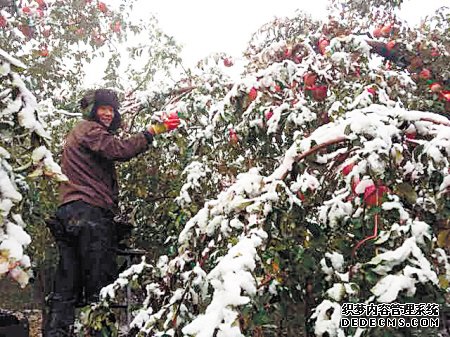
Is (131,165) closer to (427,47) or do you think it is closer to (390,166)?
(427,47)

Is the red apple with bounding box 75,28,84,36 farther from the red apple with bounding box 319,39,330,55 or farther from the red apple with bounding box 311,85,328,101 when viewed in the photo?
the red apple with bounding box 311,85,328,101

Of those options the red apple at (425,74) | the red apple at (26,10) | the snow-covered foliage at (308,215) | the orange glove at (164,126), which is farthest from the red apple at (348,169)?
the red apple at (26,10)

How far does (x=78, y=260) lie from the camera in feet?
9.59

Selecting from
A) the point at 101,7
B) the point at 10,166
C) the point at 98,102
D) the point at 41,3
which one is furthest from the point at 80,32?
the point at 10,166

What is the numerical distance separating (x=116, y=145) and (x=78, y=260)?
2.19ft

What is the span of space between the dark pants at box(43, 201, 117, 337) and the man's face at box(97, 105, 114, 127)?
52 centimetres

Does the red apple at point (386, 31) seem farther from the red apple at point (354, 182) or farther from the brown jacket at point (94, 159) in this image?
the red apple at point (354, 182)

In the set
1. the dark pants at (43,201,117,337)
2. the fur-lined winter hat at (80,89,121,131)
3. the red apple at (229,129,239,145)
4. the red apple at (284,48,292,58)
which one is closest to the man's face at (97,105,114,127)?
the fur-lined winter hat at (80,89,121,131)

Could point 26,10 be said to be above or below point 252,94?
above

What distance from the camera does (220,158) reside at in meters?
3.12

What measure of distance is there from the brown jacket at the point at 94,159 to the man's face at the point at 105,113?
84 millimetres

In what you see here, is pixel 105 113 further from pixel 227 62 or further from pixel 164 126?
pixel 227 62

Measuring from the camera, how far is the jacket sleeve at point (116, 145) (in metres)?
2.83

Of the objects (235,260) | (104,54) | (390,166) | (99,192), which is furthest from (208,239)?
(104,54)
